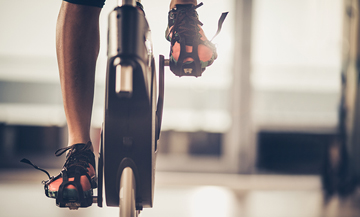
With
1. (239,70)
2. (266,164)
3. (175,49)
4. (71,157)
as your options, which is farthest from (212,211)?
(266,164)

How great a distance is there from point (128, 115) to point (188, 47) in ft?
0.58

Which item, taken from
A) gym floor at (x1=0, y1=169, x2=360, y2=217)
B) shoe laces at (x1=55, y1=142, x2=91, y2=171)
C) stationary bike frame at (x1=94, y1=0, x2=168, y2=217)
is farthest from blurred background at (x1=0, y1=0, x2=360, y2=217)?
stationary bike frame at (x1=94, y1=0, x2=168, y2=217)

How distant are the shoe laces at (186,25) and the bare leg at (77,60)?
0.22 metres

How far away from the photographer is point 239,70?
7.95ft

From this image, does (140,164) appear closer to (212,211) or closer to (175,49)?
(175,49)

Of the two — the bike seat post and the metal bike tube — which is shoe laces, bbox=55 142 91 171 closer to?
the metal bike tube

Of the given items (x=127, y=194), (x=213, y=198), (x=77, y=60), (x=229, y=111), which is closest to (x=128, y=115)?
(x=127, y=194)

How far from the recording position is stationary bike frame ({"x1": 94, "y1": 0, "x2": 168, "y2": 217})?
1.46ft

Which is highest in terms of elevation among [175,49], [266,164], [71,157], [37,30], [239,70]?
[37,30]

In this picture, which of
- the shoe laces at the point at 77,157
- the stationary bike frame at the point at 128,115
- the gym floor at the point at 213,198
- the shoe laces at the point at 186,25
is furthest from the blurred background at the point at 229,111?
the shoe laces at the point at 186,25

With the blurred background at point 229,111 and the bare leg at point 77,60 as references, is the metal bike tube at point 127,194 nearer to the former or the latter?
the bare leg at point 77,60

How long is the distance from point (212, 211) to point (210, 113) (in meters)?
2.08

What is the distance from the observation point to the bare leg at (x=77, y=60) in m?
0.66

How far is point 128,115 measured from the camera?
50 centimetres
